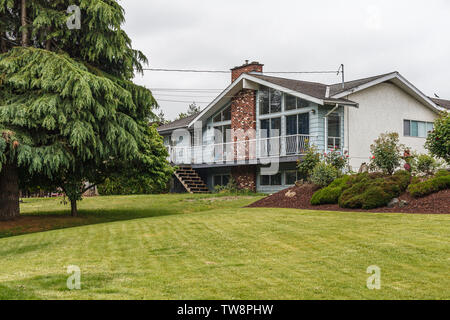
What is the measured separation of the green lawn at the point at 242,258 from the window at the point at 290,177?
37.2ft

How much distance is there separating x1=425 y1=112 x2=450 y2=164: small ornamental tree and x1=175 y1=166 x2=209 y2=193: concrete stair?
44.6 ft

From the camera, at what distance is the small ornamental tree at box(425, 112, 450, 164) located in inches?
587

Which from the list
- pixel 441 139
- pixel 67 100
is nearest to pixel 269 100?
pixel 441 139

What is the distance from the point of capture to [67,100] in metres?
13.5

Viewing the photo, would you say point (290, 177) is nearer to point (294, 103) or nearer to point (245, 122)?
point (294, 103)

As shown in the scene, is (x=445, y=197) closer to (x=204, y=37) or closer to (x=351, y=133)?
(x=351, y=133)

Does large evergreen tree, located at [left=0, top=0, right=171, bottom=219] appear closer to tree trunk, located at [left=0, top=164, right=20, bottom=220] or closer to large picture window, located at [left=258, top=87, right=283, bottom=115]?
tree trunk, located at [left=0, top=164, right=20, bottom=220]

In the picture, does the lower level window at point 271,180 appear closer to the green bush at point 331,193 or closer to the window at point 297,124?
the window at point 297,124

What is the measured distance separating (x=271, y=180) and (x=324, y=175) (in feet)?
29.2

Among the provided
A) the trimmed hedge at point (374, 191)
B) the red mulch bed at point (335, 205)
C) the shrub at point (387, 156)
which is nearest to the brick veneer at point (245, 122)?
the red mulch bed at point (335, 205)

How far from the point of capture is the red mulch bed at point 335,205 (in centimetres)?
1188
